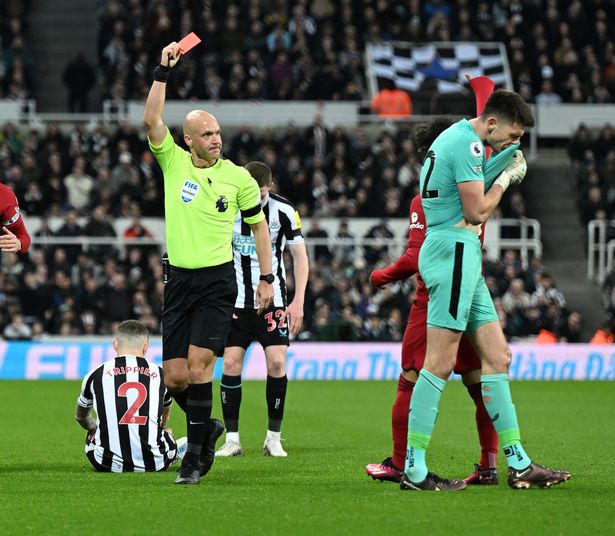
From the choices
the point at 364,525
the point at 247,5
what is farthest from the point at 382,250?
the point at 364,525

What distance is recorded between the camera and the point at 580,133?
2655 cm

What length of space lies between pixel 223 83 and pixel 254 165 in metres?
17.1

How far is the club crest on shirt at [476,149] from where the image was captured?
7.58m

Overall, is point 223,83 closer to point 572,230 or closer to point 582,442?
point 572,230

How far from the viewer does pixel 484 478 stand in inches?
322

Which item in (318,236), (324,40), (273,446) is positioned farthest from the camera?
(324,40)

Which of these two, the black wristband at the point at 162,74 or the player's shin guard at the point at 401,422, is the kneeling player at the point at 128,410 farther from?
the black wristband at the point at 162,74

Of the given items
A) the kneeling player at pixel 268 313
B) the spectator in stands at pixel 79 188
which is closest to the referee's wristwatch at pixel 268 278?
the kneeling player at pixel 268 313

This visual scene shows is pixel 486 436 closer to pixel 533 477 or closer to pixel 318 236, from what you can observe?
pixel 533 477

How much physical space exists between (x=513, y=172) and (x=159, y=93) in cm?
219

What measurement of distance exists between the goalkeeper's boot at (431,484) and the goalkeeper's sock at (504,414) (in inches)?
13.6

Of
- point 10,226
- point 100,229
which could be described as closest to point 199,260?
point 10,226

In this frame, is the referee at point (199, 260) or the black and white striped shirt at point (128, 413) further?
the black and white striped shirt at point (128, 413)

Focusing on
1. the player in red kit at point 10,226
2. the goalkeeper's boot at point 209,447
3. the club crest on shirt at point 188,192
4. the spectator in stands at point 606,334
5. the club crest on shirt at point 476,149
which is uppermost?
the club crest on shirt at point 476,149
